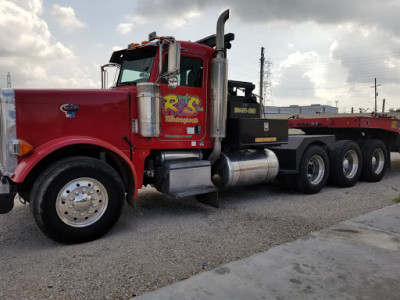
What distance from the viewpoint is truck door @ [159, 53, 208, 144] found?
4.91 m

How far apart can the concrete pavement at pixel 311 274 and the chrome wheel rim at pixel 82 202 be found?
1636 mm

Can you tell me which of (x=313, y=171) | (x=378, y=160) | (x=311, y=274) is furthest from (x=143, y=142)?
(x=378, y=160)

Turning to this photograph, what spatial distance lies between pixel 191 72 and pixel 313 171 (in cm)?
361

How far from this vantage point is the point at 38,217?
12.2 feet

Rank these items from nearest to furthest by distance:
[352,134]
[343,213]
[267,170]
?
[343,213] → [267,170] → [352,134]

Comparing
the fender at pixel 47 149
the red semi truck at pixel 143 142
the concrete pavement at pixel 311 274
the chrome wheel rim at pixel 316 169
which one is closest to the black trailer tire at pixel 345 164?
the red semi truck at pixel 143 142

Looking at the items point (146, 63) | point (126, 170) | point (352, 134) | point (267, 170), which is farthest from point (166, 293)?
→ point (352, 134)

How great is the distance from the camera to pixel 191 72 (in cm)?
516

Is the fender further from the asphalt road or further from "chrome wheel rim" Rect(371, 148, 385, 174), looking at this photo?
"chrome wheel rim" Rect(371, 148, 385, 174)

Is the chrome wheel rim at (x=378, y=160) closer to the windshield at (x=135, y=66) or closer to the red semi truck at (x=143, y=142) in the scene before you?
the red semi truck at (x=143, y=142)

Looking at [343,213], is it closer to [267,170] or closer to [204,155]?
[267,170]

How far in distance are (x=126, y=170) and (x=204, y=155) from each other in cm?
156

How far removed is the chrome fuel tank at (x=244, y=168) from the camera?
5.64 m

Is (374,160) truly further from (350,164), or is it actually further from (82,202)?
(82,202)
